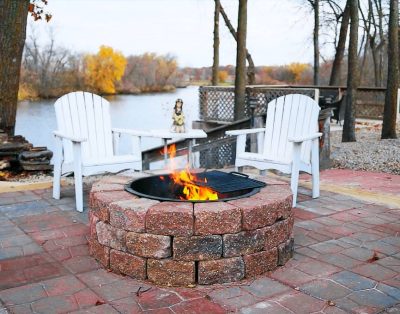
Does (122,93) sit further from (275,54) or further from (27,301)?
(27,301)

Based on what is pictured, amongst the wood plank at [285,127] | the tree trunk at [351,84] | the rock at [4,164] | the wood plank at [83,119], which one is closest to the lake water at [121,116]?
the tree trunk at [351,84]

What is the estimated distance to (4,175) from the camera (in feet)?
15.2

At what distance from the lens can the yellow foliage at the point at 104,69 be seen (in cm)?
1677

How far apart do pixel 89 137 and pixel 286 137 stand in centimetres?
178

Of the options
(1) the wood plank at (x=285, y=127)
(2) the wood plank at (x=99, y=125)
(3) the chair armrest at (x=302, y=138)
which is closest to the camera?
(3) the chair armrest at (x=302, y=138)

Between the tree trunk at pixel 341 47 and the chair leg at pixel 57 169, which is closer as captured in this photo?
the chair leg at pixel 57 169

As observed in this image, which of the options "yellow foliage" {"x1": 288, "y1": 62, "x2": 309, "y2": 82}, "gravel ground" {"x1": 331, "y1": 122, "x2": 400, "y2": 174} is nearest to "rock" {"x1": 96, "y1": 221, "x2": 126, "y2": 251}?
"gravel ground" {"x1": 331, "y1": 122, "x2": 400, "y2": 174}

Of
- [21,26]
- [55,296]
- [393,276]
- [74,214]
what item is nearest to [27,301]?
[55,296]

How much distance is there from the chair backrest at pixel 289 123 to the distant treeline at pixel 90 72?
478 inches

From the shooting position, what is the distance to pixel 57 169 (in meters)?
3.70

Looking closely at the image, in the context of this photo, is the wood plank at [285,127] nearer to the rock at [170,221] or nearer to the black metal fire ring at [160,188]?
the black metal fire ring at [160,188]

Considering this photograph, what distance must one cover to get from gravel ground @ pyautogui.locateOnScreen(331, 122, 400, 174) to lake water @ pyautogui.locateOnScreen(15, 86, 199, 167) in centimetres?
318

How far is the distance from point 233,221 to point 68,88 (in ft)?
46.8

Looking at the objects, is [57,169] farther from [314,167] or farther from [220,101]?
[220,101]
